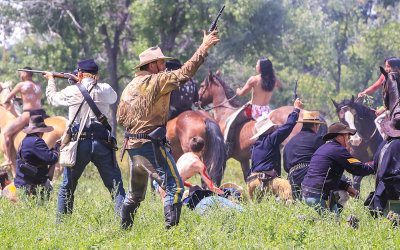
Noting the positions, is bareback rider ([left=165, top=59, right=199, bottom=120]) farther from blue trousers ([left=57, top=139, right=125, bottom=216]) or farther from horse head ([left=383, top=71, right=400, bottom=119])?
blue trousers ([left=57, top=139, right=125, bottom=216])

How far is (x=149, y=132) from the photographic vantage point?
6285 millimetres

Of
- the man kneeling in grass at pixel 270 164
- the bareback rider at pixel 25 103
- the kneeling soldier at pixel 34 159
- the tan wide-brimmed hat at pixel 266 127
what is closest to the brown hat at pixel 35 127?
the kneeling soldier at pixel 34 159

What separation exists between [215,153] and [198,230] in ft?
16.3

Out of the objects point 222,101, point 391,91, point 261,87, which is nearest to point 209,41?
point 391,91

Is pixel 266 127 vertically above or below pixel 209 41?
below

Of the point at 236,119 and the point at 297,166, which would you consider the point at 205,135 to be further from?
the point at 297,166

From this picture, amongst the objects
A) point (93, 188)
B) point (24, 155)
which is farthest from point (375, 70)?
point (24, 155)

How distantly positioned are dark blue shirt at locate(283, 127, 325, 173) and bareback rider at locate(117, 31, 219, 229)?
98.0 inches

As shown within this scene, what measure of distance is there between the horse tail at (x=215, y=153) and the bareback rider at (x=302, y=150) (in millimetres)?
2509

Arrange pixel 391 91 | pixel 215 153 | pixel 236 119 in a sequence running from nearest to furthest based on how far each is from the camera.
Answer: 1. pixel 391 91
2. pixel 215 153
3. pixel 236 119

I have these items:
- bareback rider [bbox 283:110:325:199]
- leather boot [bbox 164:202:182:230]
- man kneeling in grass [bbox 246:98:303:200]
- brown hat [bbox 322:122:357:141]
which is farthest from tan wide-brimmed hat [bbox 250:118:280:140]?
leather boot [bbox 164:202:182:230]

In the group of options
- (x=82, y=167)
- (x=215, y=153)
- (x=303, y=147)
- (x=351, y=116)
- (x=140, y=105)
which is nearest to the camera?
(x=140, y=105)

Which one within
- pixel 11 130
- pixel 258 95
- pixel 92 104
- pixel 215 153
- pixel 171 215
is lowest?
pixel 215 153

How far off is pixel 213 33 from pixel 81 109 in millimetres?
1922
